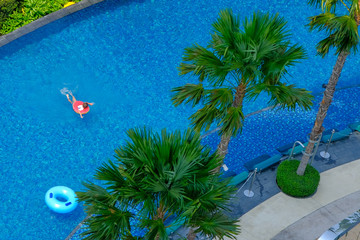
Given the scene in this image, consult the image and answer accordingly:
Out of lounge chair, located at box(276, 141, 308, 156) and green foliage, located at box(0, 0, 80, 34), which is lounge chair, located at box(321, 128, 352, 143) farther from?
green foliage, located at box(0, 0, 80, 34)

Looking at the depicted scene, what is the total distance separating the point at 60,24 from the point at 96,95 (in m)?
5.95

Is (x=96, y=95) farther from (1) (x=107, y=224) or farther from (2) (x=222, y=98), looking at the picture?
(1) (x=107, y=224)

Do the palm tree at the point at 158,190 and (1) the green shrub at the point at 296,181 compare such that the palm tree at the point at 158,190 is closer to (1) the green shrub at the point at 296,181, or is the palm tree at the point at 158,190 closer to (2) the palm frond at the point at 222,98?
(2) the palm frond at the point at 222,98

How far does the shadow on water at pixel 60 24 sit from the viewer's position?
71.0ft

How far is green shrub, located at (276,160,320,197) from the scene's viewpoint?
14.5 meters

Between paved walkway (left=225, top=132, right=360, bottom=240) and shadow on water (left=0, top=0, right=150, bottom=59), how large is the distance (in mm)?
13504

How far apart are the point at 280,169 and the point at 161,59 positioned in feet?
30.3

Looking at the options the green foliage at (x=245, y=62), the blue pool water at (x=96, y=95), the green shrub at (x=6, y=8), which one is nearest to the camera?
the green foliage at (x=245, y=62)

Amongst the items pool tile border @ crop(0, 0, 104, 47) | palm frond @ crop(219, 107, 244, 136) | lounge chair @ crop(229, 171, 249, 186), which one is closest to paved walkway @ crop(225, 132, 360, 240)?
lounge chair @ crop(229, 171, 249, 186)

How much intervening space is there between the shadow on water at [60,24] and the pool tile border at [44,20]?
159 mm

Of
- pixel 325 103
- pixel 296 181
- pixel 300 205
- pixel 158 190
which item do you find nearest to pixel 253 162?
pixel 296 181

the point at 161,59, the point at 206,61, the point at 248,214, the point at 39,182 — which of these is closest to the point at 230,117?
the point at 206,61

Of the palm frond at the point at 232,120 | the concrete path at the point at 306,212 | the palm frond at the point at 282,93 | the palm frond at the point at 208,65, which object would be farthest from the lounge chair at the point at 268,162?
the palm frond at the point at 208,65

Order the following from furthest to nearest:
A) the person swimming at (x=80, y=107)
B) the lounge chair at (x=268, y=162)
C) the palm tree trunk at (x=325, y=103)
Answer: the person swimming at (x=80, y=107)
the lounge chair at (x=268, y=162)
the palm tree trunk at (x=325, y=103)
